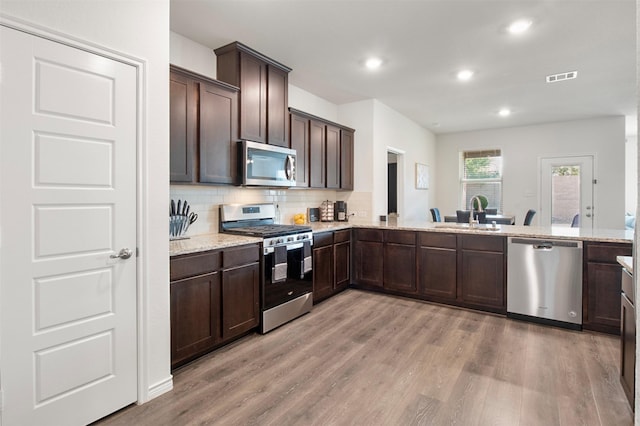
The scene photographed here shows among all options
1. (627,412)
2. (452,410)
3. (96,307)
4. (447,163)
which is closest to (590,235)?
(627,412)

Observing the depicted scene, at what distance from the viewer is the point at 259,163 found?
3.35 m

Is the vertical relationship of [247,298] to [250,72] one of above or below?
below

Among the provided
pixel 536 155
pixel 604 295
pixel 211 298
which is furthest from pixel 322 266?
pixel 536 155

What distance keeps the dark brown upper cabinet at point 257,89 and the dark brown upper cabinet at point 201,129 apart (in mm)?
160

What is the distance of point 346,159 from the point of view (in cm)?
500

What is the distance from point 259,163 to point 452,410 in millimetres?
2584

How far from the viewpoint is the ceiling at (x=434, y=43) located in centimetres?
265

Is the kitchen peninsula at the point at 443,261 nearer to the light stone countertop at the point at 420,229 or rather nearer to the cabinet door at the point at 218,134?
the light stone countertop at the point at 420,229

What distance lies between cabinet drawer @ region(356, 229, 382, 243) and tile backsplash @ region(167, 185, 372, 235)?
534 mm

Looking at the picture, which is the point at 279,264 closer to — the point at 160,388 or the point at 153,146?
the point at 160,388

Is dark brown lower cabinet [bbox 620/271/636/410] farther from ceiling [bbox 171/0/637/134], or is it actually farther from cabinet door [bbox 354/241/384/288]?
cabinet door [bbox 354/241/384/288]

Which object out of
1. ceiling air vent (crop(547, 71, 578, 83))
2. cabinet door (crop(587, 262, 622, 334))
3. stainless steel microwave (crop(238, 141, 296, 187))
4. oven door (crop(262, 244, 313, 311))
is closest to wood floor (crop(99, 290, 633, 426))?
cabinet door (crop(587, 262, 622, 334))

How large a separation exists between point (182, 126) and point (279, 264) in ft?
4.79

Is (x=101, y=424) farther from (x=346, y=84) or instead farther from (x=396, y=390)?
(x=346, y=84)
